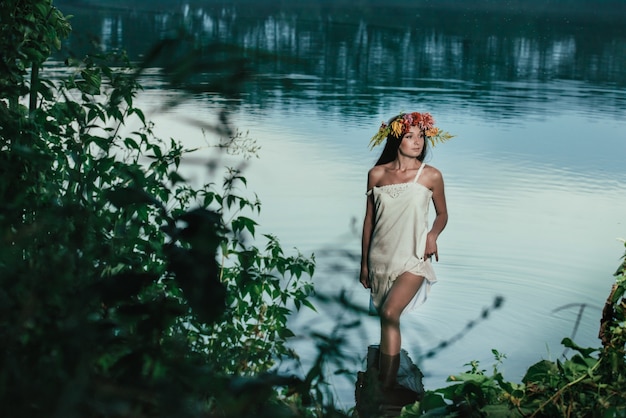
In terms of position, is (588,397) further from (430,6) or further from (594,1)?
(594,1)

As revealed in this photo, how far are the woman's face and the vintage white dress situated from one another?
0.44 ft

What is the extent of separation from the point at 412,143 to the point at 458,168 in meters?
7.11

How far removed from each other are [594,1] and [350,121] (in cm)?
5786

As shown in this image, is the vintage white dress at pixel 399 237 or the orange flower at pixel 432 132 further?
the orange flower at pixel 432 132

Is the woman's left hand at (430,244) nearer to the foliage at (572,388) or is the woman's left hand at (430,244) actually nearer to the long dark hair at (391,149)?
the long dark hair at (391,149)

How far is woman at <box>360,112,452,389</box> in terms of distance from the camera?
7422 mm

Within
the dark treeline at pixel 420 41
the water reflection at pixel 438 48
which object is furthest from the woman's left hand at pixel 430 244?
the dark treeline at pixel 420 41

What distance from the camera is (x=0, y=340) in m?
1.06

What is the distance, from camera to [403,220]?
746 centimetres

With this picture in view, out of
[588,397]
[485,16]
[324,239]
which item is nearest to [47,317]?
[588,397]

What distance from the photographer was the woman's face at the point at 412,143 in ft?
24.9

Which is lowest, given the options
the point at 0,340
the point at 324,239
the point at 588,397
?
the point at 324,239

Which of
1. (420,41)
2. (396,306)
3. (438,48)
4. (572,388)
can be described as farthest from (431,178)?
(420,41)

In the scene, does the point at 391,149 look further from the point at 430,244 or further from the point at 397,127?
the point at 430,244
